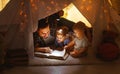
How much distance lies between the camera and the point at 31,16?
2.46 metres

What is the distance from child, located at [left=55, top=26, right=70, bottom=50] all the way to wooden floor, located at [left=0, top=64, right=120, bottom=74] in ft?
1.15

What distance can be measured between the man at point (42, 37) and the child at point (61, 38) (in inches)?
3.3

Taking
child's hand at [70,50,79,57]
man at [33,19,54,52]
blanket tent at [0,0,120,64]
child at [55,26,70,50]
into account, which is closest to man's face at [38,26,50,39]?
man at [33,19,54,52]

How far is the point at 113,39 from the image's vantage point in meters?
2.60

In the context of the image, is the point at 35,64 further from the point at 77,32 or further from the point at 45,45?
the point at 77,32

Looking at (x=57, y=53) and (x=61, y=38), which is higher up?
(x=61, y=38)

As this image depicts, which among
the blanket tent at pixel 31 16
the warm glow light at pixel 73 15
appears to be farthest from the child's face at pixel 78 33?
the warm glow light at pixel 73 15

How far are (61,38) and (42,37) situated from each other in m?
0.19

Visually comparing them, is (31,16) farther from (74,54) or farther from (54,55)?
(74,54)

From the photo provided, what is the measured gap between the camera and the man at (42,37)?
2670 millimetres

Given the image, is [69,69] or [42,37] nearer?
[69,69]

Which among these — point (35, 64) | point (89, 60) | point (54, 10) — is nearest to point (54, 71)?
point (35, 64)

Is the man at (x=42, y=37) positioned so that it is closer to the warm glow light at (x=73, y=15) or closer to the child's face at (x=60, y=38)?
the child's face at (x=60, y=38)

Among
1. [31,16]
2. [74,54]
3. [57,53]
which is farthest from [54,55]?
[31,16]
